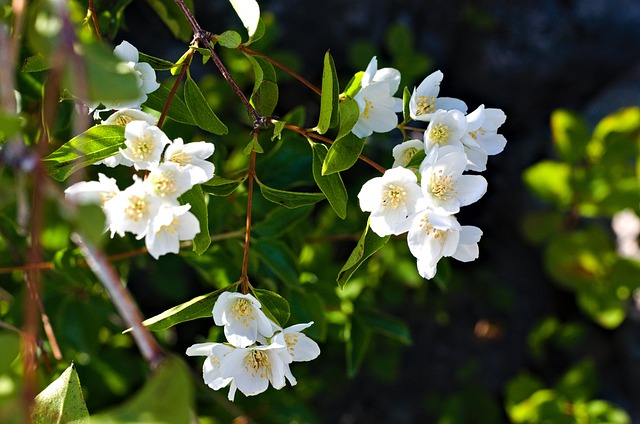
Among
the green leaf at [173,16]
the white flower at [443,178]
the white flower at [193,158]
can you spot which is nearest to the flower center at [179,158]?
the white flower at [193,158]

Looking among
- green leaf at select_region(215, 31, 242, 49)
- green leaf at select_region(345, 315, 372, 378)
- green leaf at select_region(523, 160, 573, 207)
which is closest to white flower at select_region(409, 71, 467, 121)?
green leaf at select_region(215, 31, 242, 49)

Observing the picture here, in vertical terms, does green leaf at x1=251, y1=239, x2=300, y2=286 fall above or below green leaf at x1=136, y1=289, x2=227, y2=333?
below

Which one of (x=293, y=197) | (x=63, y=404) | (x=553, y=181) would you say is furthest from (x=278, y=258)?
(x=553, y=181)

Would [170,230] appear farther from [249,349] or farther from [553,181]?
[553,181]

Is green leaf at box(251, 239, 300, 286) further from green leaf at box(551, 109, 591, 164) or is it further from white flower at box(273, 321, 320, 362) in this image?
green leaf at box(551, 109, 591, 164)

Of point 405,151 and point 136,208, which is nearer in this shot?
point 136,208

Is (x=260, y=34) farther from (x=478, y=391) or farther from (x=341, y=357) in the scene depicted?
(x=478, y=391)
